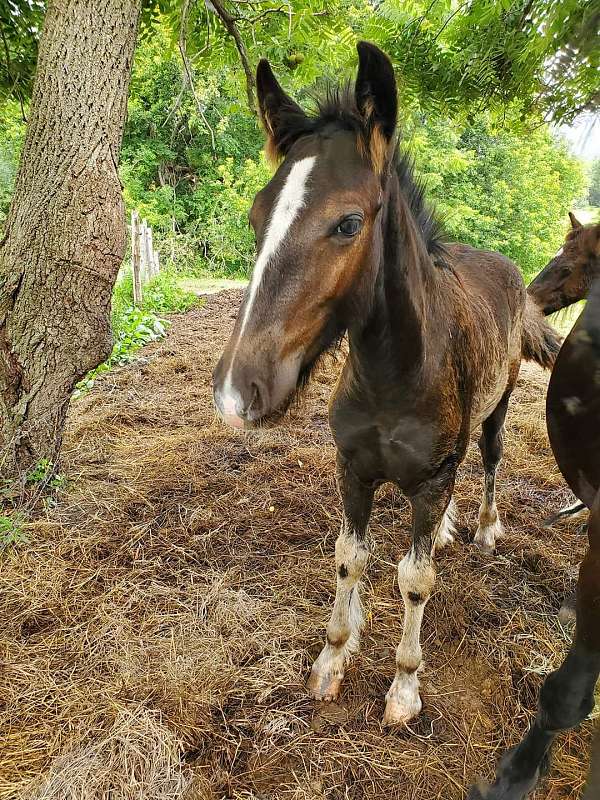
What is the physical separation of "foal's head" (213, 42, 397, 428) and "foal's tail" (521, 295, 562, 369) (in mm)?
2439

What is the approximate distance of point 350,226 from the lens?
125 cm

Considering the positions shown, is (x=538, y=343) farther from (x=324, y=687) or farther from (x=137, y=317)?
(x=137, y=317)

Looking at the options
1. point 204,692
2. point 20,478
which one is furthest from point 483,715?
point 20,478

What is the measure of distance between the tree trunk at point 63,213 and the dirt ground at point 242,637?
923 mm

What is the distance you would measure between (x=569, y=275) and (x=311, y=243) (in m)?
3.72

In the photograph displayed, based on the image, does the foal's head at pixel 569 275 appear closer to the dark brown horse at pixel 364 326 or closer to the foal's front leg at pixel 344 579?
the dark brown horse at pixel 364 326

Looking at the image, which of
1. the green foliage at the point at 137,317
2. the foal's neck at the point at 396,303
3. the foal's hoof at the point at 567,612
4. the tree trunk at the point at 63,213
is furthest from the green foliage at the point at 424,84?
the green foliage at the point at 137,317

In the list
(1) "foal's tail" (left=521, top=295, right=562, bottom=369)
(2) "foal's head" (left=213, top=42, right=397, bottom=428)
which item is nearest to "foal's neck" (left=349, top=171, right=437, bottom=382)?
(2) "foal's head" (left=213, top=42, right=397, bottom=428)

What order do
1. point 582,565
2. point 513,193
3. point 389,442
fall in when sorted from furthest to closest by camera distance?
point 513,193, point 389,442, point 582,565

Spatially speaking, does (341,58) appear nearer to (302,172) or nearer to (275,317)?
(302,172)

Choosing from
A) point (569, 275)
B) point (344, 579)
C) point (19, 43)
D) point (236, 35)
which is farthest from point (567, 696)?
point (19, 43)

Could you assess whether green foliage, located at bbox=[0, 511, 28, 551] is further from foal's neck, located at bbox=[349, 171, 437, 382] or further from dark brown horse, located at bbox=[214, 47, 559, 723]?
foal's neck, located at bbox=[349, 171, 437, 382]

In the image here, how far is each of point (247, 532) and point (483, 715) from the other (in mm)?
1636

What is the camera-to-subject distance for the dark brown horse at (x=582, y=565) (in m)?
1.33
